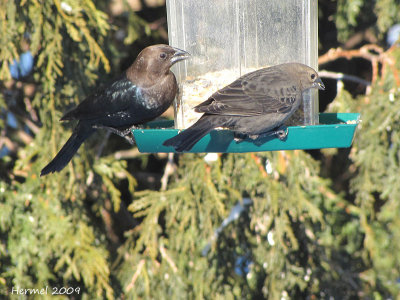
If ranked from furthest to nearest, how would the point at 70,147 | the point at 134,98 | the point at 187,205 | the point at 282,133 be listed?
the point at 187,205
the point at 70,147
the point at 134,98
the point at 282,133

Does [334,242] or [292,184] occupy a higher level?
[292,184]

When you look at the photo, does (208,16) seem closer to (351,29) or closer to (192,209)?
(192,209)

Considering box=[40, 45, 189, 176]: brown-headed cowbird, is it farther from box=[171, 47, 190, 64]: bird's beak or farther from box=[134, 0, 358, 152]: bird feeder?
box=[134, 0, 358, 152]: bird feeder

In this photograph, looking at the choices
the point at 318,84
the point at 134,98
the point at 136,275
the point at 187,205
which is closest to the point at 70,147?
the point at 134,98

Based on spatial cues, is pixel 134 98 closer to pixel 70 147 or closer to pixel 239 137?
pixel 70 147

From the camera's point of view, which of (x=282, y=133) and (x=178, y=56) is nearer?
(x=282, y=133)

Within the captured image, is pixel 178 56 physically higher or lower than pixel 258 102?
higher

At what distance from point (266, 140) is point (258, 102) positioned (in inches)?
10.0

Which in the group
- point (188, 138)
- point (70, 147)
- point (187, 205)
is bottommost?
point (187, 205)

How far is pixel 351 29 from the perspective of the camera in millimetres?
4492

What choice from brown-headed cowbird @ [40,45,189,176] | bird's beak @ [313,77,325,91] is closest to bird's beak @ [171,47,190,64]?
brown-headed cowbird @ [40,45,189,176]

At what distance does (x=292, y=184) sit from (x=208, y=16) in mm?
1408

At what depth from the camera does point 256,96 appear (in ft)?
9.83

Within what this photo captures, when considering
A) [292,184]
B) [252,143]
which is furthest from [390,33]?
[252,143]
